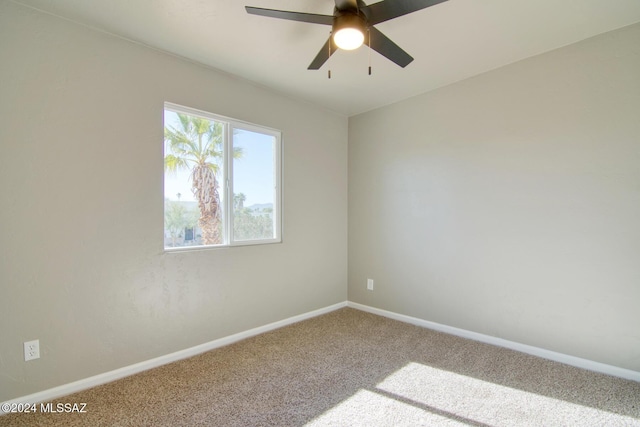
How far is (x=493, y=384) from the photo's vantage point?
7.32 feet

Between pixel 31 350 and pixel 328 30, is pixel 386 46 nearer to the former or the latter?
pixel 328 30

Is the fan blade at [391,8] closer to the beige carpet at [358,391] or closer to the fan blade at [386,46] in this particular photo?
the fan blade at [386,46]

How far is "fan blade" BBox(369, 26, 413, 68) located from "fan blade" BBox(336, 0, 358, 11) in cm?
22

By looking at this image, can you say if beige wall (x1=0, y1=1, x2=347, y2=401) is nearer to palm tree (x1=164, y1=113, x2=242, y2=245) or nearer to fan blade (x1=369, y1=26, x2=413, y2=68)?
palm tree (x1=164, y1=113, x2=242, y2=245)

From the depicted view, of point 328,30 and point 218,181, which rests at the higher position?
point 328,30

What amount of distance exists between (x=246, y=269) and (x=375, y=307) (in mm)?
1713

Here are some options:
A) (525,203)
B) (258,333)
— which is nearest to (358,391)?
(258,333)

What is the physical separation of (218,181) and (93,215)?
1026 millimetres

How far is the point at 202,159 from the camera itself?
2.86 metres

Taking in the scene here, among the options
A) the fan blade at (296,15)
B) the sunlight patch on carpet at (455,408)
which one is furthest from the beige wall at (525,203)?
the fan blade at (296,15)

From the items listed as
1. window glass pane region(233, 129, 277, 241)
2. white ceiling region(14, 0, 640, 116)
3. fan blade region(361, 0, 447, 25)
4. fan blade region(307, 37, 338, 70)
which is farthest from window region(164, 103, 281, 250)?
fan blade region(361, 0, 447, 25)

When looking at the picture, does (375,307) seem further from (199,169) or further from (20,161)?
(20,161)

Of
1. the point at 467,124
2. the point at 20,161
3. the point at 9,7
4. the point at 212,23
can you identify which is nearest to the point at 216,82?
the point at 212,23

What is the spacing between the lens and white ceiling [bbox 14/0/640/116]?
2033 millimetres
